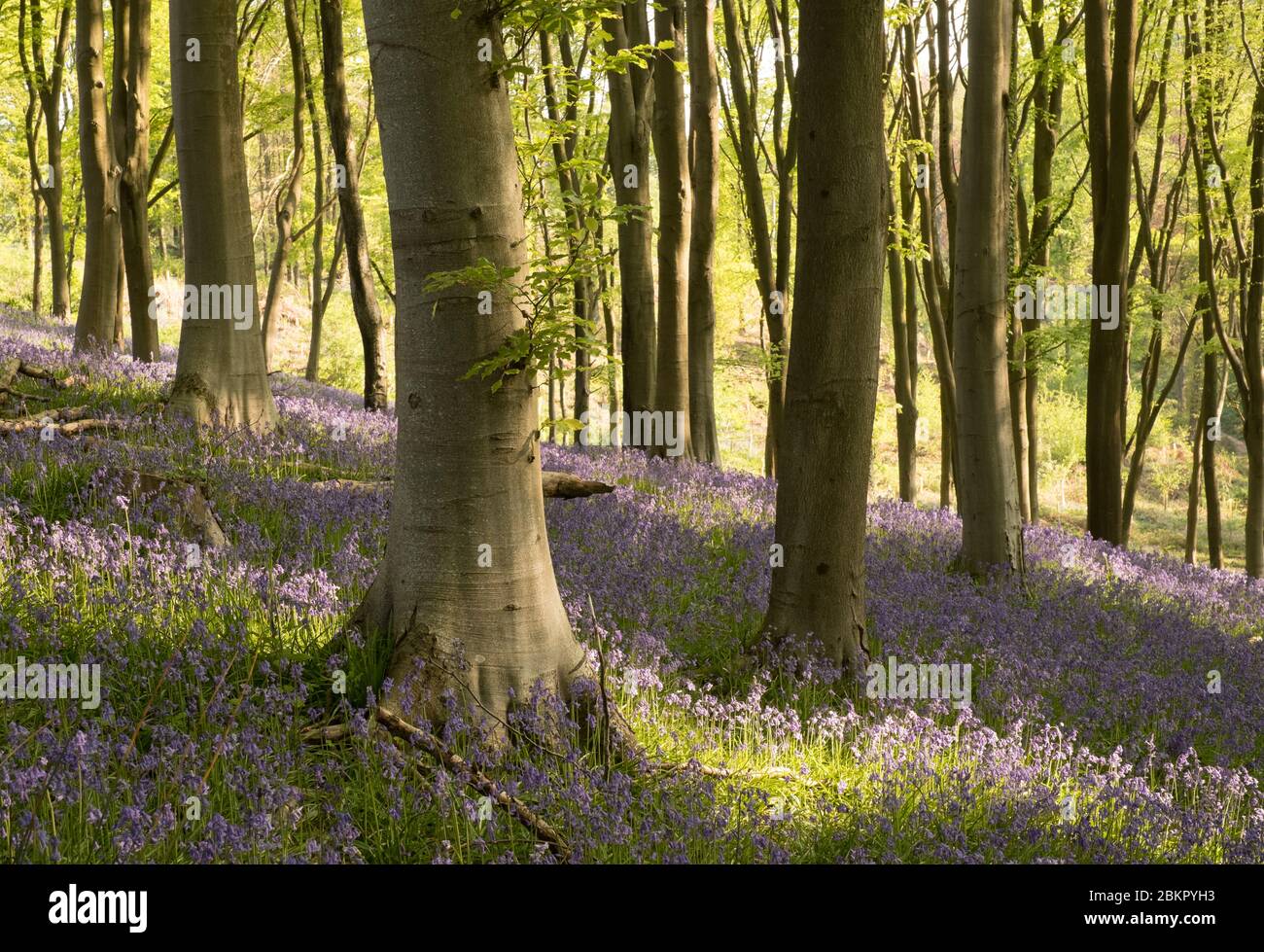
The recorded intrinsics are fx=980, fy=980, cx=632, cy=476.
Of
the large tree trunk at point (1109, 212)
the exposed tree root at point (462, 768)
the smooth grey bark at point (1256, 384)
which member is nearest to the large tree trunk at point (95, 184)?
the exposed tree root at point (462, 768)

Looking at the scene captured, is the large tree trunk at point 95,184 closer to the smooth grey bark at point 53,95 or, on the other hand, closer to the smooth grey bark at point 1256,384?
the smooth grey bark at point 53,95

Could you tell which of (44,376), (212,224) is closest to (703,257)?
(212,224)

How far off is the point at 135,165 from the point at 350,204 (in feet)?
8.67

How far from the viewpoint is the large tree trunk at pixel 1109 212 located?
10.2m

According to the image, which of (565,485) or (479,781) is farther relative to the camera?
(565,485)

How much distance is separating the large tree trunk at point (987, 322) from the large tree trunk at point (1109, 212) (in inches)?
94.6

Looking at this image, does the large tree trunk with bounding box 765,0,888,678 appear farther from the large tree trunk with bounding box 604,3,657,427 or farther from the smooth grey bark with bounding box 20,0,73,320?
the smooth grey bark with bounding box 20,0,73,320

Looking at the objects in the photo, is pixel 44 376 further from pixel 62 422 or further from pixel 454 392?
pixel 454 392

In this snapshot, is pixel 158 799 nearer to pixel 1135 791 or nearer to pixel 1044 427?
pixel 1135 791

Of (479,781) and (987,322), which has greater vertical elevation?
(987,322)

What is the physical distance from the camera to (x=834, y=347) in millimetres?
5352

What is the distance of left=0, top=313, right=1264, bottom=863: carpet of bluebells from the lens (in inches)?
127
